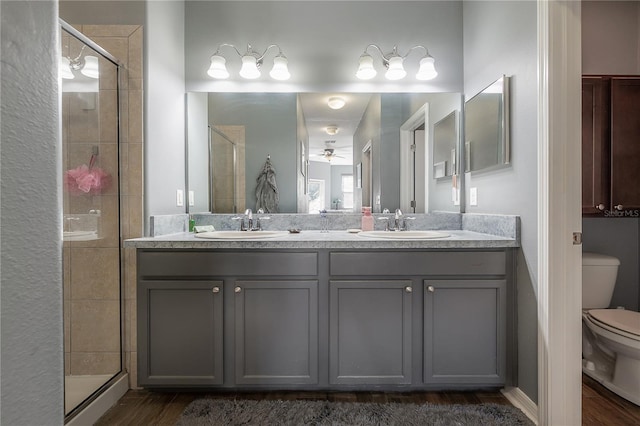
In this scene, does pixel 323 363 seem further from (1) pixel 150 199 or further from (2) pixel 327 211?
(1) pixel 150 199

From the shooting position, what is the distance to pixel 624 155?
200cm

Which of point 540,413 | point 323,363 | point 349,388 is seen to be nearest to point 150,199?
point 323,363

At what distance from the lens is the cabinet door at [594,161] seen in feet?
6.56

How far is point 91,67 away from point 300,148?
128cm

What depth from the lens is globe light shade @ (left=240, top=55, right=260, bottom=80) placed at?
2160 millimetres

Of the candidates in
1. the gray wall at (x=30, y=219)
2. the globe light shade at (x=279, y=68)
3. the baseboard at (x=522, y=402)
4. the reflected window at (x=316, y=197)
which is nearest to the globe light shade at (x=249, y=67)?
the globe light shade at (x=279, y=68)

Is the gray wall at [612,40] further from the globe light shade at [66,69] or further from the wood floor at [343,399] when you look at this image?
the globe light shade at [66,69]

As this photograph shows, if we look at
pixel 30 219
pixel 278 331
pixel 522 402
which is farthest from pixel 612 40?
pixel 30 219

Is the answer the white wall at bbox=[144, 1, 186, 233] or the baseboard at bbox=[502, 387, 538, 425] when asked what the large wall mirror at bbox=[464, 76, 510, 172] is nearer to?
the baseboard at bbox=[502, 387, 538, 425]

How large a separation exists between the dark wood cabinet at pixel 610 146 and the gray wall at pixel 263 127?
1875mm

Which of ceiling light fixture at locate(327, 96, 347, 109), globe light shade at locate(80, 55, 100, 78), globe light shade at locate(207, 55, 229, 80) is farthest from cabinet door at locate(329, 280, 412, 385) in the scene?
globe light shade at locate(80, 55, 100, 78)

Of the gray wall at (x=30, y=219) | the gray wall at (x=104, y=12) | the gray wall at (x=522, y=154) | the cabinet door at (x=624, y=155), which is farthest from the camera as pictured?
the cabinet door at (x=624, y=155)

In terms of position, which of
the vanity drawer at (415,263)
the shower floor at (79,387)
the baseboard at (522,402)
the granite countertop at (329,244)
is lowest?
the baseboard at (522,402)

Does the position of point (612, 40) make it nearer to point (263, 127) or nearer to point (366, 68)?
point (366, 68)
